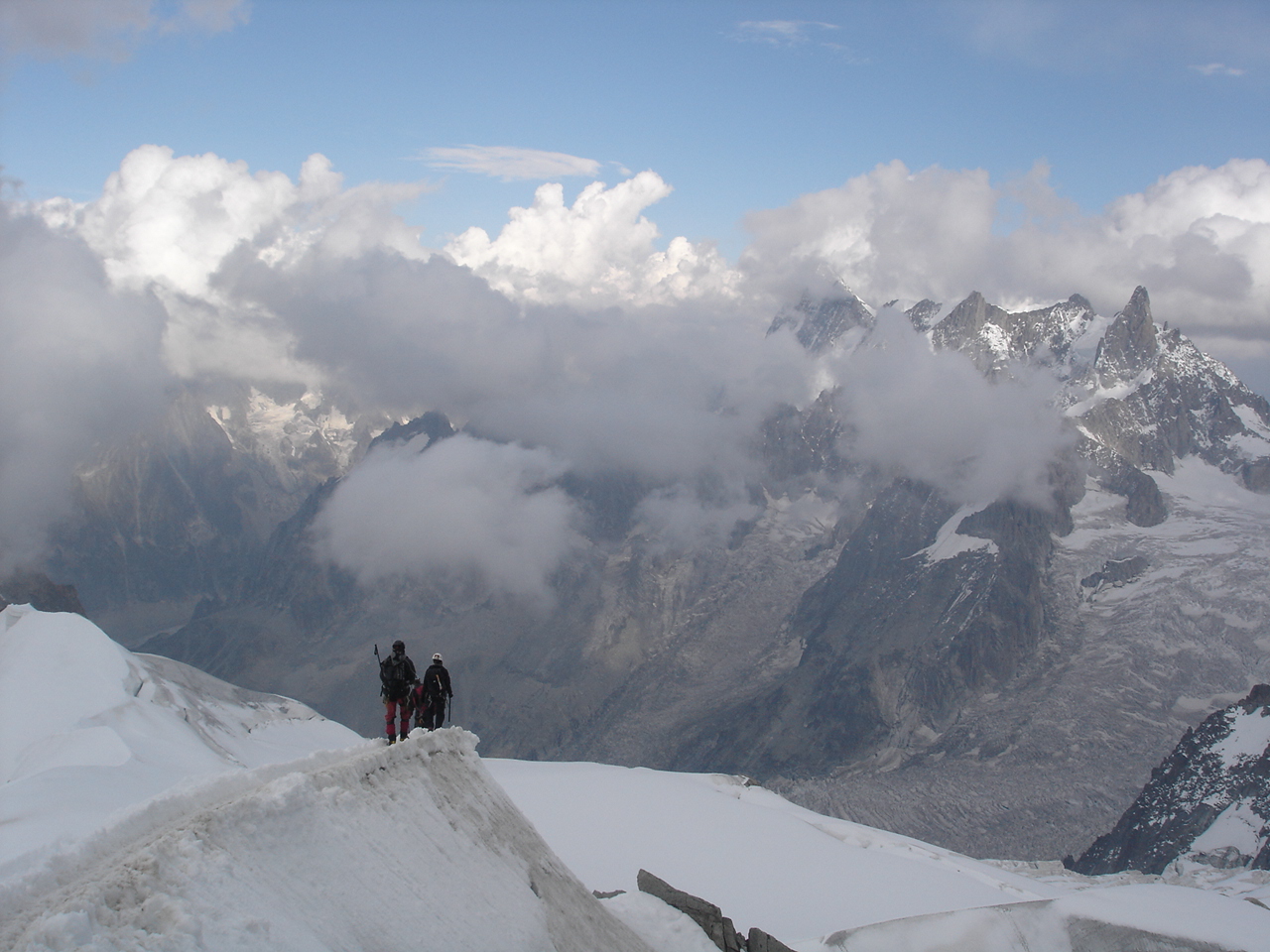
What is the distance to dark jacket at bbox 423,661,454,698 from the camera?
31328 mm

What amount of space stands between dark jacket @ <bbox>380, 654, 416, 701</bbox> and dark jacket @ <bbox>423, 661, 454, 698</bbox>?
670mm

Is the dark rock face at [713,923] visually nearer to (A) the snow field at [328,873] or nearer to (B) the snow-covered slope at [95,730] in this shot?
(A) the snow field at [328,873]

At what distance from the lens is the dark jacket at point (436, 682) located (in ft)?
103

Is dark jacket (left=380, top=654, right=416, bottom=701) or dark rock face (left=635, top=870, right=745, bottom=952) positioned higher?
dark jacket (left=380, top=654, right=416, bottom=701)

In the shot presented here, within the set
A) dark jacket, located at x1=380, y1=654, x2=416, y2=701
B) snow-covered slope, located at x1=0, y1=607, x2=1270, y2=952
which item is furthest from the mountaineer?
snow-covered slope, located at x1=0, y1=607, x2=1270, y2=952

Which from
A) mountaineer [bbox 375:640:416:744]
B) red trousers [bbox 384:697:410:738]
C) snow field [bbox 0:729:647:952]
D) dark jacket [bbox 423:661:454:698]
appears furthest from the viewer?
dark jacket [bbox 423:661:454:698]

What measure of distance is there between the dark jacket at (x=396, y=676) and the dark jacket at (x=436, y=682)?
67 centimetres

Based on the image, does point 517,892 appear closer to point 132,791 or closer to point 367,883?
point 367,883

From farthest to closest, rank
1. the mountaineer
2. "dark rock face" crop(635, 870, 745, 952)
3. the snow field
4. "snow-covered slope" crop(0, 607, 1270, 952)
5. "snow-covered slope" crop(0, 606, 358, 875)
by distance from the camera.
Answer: "snow-covered slope" crop(0, 606, 358, 875) < "dark rock face" crop(635, 870, 745, 952) < the mountaineer < "snow-covered slope" crop(0, 607, 1270, 952) < the snow field

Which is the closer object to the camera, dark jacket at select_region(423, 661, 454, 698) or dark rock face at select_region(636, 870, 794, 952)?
dark rock face at select_region(636, 870, 794, 952)

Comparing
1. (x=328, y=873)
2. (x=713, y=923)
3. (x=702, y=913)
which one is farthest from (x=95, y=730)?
(x=328, y=873)

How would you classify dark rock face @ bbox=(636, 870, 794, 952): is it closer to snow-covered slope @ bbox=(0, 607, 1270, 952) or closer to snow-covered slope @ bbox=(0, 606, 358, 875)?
snow-covered slope @ bbox=(0, 607, 1270, 952)

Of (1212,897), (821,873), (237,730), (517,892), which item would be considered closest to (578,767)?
(821,873)

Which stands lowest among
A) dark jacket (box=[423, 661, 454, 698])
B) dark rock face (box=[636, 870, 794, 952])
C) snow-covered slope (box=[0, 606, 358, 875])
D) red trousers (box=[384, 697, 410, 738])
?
snow-covered slope (box=[0, 606, 358, 875])
